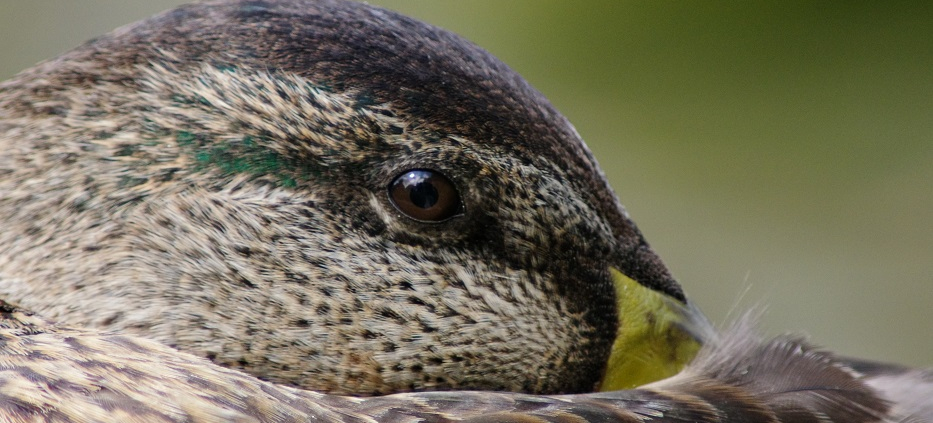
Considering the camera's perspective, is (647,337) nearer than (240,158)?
No

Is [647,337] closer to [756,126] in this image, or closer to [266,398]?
[266,398]

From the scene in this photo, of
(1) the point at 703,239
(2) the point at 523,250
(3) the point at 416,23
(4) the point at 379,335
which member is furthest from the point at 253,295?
(1) the point at 703,239

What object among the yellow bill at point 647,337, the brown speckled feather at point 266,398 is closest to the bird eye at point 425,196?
the yellow bill at point 647,337

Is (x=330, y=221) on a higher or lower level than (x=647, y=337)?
higher

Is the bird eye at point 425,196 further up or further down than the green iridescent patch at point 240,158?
further down

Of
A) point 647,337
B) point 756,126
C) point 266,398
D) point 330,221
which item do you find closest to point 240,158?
point 330,221

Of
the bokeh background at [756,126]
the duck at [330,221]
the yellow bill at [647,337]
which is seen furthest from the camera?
the bokeh background at [756,126]

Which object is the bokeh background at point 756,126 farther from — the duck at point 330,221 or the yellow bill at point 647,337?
the duck at point 330,221

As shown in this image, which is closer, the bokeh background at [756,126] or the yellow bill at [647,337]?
the yellow bill at [647,337]
